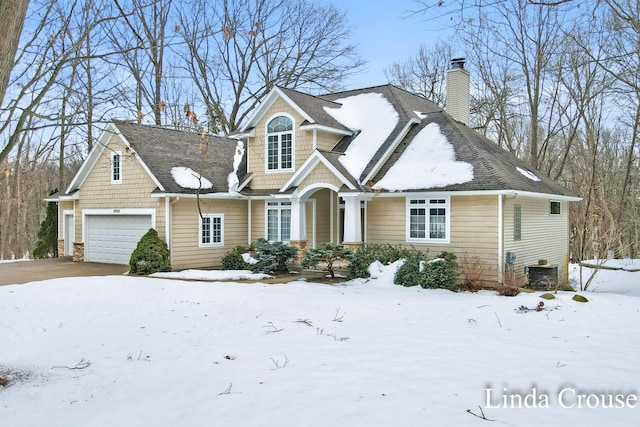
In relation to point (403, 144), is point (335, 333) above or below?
below

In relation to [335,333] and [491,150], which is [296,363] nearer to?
[335,333]

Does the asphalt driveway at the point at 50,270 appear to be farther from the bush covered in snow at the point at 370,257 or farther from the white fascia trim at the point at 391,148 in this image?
the white fascia trim at the point at 391,148

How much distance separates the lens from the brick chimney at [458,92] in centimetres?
1923

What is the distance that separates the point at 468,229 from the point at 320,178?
191 inches

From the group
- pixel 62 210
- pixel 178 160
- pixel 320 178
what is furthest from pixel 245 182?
pixel 62 210

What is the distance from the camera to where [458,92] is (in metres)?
19.2

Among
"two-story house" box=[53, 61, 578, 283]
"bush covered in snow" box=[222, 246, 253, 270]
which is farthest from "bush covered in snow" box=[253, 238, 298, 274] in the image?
"two-story house" box=[53, 61, 578, 283]

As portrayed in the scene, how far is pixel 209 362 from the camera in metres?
6.76

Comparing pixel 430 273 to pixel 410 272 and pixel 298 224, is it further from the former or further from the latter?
pixel 298 224

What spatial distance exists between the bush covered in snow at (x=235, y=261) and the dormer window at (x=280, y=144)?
3246mm

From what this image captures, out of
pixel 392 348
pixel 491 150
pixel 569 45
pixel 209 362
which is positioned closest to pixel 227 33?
pixel 209 362

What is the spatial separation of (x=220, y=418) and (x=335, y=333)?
3.65 metres

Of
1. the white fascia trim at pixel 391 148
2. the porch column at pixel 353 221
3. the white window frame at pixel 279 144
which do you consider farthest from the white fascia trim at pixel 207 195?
the white fascia trim at pixel 391 148

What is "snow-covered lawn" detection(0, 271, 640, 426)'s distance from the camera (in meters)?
5.00
